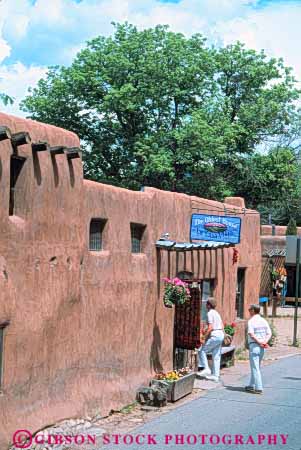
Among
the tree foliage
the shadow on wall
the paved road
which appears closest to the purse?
the paved road

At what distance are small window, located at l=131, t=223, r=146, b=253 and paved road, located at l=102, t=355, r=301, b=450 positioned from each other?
2.97m

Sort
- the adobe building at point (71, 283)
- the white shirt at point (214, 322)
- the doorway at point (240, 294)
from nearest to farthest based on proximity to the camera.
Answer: the adobe building at point (71, 283), the white shirt at point (214, 322), the doorway at point (240, 294)

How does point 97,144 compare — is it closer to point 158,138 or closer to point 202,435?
point 158,138

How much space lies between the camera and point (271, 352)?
65.6ft

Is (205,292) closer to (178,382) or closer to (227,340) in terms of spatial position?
(227,340)

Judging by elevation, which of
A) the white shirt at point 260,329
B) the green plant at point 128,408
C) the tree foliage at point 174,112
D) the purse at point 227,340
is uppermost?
the tree foliage at point 174,112

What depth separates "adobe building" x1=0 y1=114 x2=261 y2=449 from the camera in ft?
29.9

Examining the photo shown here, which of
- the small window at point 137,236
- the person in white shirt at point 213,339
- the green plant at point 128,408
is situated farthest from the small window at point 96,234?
the person in white shirt at point 213,339

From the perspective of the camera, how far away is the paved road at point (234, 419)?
976 cm

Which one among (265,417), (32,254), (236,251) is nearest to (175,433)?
(265,417)

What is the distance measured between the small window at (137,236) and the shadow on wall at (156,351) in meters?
1.46

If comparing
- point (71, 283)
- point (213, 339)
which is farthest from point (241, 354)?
point (71, 283)

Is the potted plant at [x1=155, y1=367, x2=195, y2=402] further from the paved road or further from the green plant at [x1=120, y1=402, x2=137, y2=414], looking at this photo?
the green plant at [x1=120, y1=402, x2=137, y2=414]

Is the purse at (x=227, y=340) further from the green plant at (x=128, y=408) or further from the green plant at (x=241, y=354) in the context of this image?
the green plant at (x=128, y=408)
